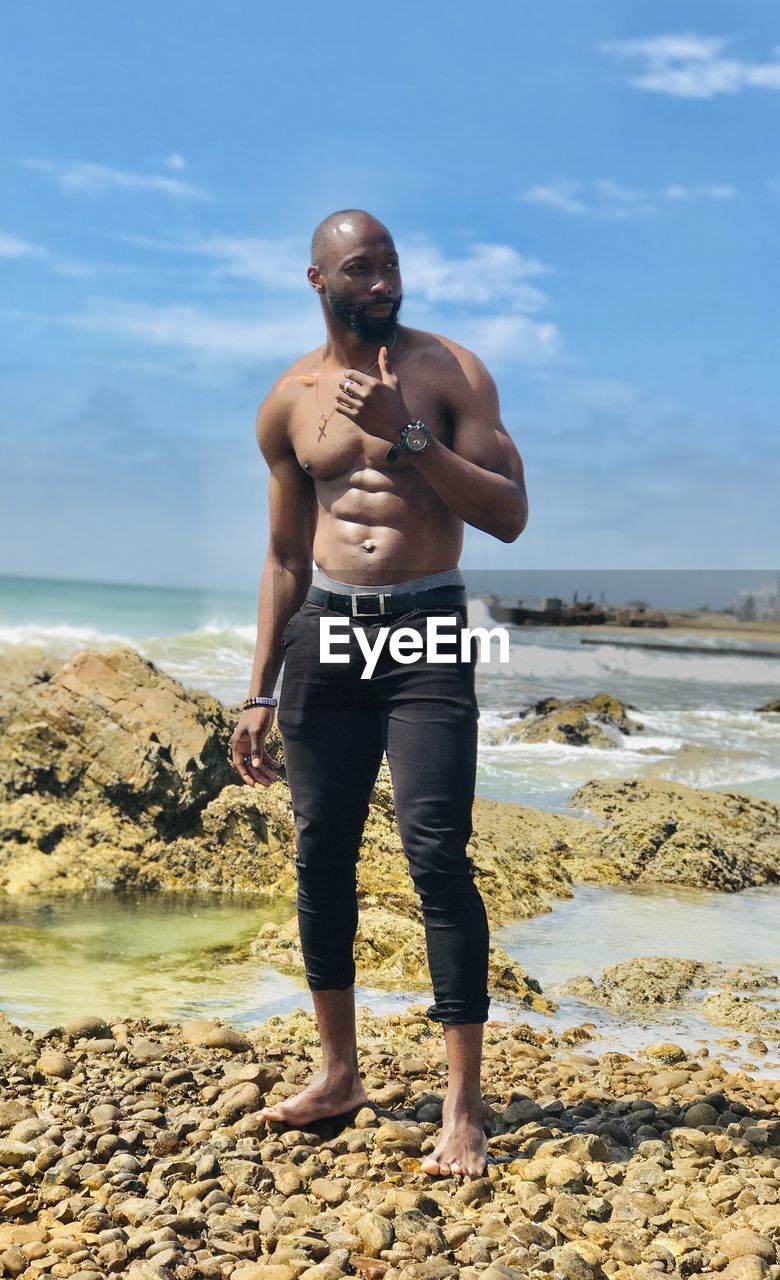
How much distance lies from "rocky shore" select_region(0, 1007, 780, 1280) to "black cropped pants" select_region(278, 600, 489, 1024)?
0.46 meters

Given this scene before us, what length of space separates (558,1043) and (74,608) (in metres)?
55.7

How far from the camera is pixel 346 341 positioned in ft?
12.2

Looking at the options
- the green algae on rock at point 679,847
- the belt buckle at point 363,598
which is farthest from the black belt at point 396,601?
the green algae on rock at point 679,847

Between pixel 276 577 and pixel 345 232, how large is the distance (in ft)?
3.60

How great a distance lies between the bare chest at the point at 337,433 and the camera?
11.6 feet

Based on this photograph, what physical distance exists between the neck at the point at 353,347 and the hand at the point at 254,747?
113cm

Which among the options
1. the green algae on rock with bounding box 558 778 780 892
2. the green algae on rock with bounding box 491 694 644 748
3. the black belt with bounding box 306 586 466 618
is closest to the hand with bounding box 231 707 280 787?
the black belt with bounding box 306 586 466 618

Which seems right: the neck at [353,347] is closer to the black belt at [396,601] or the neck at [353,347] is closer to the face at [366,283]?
the face at [366,283]

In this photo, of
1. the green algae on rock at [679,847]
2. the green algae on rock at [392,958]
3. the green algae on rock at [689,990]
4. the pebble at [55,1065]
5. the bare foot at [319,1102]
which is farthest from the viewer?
the green algae on rock at [679,847]

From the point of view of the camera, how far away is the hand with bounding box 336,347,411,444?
3.26 m

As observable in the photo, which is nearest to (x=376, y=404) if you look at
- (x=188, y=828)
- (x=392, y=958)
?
(x=392, y=958)

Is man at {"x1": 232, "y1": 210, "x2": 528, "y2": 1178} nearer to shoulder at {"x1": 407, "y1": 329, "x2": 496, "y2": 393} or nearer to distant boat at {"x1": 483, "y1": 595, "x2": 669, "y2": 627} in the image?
shoulder at {"x1": 407, "y1": 329, "x2": 496, "y2": 393}

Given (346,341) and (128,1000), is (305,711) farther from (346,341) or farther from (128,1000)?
(128,1000)

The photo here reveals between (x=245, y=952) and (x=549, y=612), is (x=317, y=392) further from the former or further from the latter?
(x=549, y=612)
